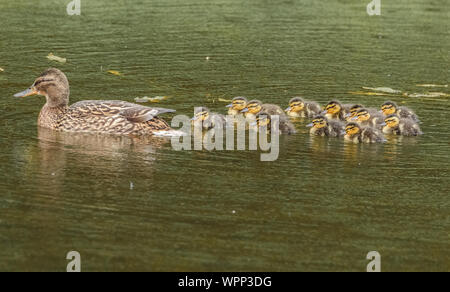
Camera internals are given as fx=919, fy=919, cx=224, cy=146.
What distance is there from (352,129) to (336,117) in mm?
882

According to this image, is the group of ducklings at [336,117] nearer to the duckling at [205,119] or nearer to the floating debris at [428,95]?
the duckling at [205,119]

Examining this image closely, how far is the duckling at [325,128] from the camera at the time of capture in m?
9.55

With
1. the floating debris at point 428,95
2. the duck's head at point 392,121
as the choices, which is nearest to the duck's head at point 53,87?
the duck's head at point 392,121

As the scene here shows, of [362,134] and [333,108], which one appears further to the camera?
[333,108]

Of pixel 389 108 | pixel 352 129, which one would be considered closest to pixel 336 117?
pixel 389 108

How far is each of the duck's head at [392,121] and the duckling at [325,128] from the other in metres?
0.50

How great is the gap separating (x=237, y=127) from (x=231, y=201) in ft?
8.94

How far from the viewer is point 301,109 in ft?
34.0

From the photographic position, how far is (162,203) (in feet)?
23.4

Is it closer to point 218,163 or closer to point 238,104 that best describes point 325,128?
point 238,104

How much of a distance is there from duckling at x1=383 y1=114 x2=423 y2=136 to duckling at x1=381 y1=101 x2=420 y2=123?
0.19 metres

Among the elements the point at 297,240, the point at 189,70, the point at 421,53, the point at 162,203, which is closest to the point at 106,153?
the point at 162,203
